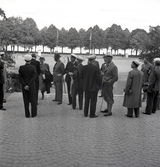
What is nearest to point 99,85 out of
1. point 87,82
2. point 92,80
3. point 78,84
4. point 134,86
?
point 92,80

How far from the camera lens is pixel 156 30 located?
18016 mm

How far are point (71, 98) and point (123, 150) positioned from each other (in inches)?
218

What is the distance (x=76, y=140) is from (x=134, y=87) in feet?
10.8

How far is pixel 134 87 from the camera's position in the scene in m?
Result: 9.27

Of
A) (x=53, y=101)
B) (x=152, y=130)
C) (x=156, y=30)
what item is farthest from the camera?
(x=156, y=30)

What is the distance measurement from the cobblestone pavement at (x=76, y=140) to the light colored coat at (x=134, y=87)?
0.50 metres

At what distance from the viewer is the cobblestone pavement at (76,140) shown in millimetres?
5457

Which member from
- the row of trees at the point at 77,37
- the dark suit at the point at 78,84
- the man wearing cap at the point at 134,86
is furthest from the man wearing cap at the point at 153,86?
the row of trees at the point at 77,37

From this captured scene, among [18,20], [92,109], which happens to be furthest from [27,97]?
[18,20]

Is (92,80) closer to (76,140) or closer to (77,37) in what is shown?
(76,140)

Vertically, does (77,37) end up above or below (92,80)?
above

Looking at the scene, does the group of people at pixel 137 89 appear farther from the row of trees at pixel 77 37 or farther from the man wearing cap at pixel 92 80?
the row of trees at pixel 77 37

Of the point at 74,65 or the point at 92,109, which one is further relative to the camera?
the point at 74,65

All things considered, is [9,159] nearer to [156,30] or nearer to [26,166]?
[26,166]
